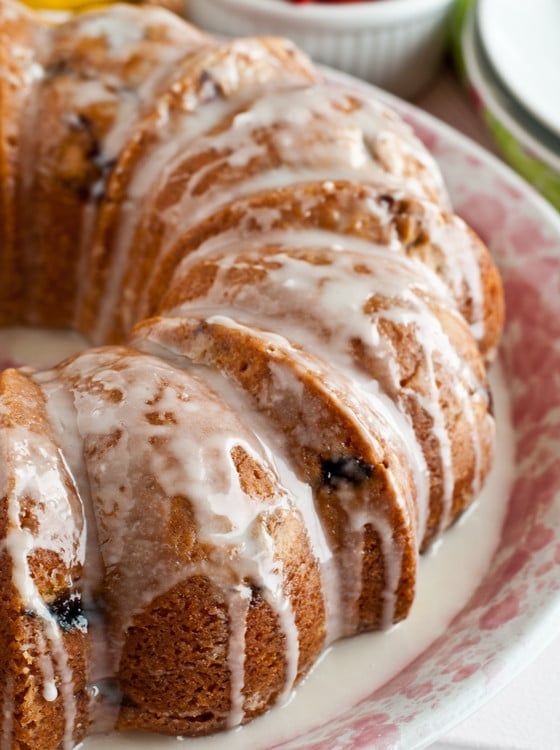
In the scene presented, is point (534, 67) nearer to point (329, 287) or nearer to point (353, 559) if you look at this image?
point (329, 287)

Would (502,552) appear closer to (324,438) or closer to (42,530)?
(324,438)

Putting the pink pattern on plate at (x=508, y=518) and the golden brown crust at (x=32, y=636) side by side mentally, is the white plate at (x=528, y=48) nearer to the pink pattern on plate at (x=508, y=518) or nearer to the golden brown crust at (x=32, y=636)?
the pink pattern on plate at (x=508, y=518)

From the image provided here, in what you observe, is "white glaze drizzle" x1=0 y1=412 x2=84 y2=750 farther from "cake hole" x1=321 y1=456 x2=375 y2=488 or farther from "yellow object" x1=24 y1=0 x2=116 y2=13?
"yellow object" x1=24 y1=0 x2=116 y2=13

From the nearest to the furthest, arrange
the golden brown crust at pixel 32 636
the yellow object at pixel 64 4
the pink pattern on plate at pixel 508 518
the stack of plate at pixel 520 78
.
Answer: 1. the golden brown crust at pixel 32 636
2. the pink pattern on plate at pixel 508 518
3. the stack of plate at pixel 520 78
4. the yellow object at pixel 64 4

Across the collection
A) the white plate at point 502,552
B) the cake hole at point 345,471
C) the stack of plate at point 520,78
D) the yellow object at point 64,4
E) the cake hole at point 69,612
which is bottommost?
the yellow object at point 64,4

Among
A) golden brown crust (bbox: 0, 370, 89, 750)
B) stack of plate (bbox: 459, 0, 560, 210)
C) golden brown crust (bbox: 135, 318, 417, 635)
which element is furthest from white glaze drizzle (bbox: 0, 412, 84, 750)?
stack of plate (bbox: 459, 0, 560, 210)

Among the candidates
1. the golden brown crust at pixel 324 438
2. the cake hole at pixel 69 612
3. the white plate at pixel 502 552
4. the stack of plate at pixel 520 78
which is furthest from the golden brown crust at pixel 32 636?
the stack of plate at pixel 520 78

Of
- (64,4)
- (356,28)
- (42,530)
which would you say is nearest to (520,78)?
(356,28)
